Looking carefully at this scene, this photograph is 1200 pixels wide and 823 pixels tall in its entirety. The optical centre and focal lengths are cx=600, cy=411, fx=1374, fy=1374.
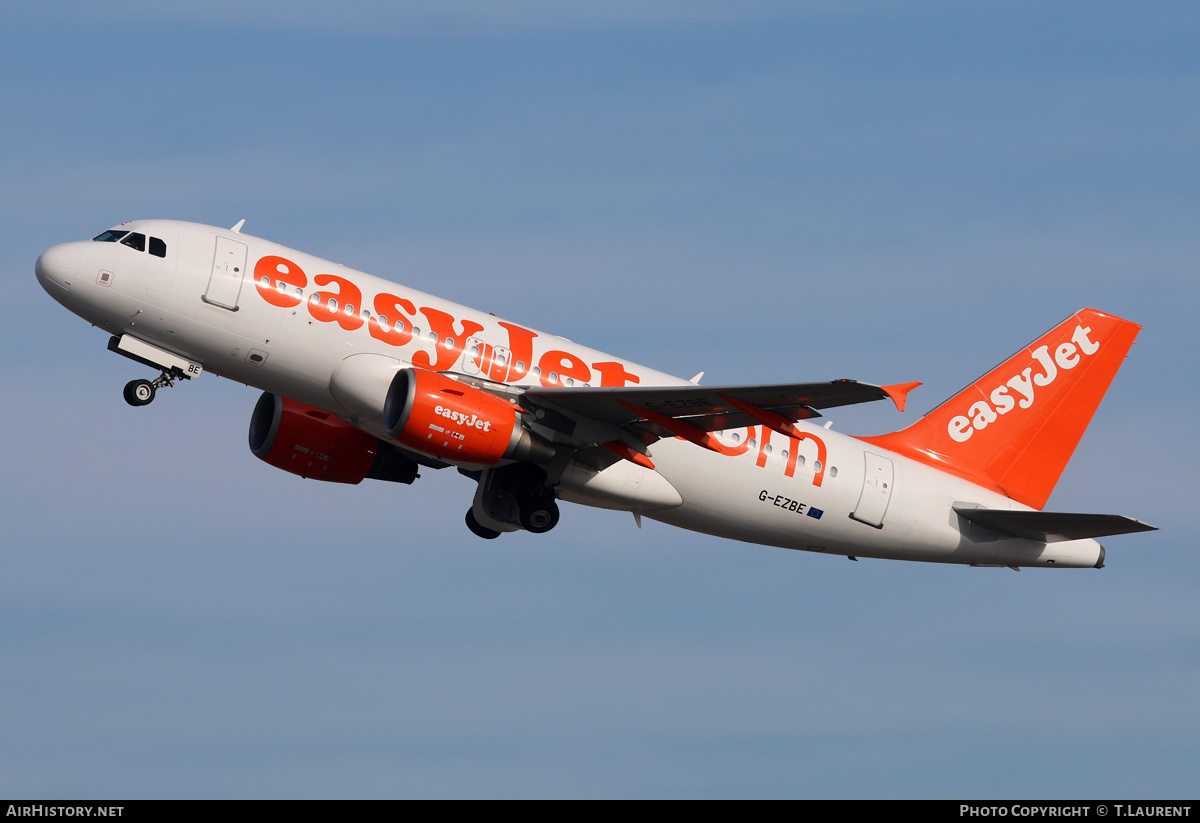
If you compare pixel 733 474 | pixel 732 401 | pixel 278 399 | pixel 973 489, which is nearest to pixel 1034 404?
pixel 973 489

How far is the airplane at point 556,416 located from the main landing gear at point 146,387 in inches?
1.3

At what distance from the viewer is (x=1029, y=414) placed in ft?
134

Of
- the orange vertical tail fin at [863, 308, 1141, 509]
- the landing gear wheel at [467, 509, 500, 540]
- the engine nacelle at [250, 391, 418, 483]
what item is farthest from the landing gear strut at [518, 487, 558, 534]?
the orange vertical tail fin at [863, 308, 1141, 509]

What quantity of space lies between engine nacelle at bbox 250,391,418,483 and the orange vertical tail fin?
538 inches

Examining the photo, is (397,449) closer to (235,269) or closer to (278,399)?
(278,399)

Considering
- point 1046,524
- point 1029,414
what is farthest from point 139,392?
point 1029,414

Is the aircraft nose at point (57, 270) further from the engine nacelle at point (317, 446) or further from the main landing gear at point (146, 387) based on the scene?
the engine nacelle at point (317, 446)

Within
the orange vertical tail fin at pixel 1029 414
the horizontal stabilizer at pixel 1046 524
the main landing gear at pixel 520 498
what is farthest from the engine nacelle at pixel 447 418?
the horizontal stabilizer at pixel 1046 524

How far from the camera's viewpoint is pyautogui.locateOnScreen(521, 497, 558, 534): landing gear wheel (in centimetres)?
3438

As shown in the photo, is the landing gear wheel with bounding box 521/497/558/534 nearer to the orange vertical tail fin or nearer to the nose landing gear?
the nose landing gear

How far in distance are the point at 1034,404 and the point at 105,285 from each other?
85.9 ft

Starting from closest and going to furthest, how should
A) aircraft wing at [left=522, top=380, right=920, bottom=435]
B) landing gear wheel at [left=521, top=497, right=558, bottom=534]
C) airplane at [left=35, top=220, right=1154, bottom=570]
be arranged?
aircraft wing at [left=522, top=380, right=920, bottom=435]
airplane at [left=35, top=220, right=1154, bottom=570]
landing gear wheel at [left=521, top=497, right=558, bottom=534]

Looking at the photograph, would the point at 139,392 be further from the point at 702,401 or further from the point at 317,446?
the point at 702,401

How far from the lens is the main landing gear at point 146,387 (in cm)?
3192
